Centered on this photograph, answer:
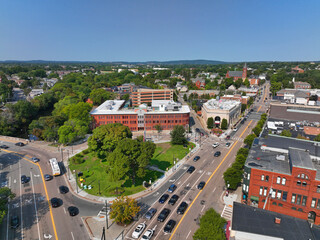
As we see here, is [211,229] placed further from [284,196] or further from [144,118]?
[144,118]

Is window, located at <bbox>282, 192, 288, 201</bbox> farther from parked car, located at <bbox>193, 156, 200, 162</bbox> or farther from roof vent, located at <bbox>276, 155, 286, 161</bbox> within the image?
parked car, located at <bbox>193, 156, 200, 162</bbox>

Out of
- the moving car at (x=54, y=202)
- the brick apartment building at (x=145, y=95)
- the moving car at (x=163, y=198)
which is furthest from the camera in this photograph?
the brick apartment building at (x=145, y=95)

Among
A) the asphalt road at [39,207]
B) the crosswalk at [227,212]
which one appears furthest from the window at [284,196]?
the asphalt road at [39,207]

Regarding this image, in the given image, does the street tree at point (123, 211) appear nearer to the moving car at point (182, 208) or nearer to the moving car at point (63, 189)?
the moving car at point (182, 208)

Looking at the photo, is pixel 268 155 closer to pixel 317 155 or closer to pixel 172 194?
pixel 317 155

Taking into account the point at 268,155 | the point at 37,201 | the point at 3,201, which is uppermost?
the point at 268,155

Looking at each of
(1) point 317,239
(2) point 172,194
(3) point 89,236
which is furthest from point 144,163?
(1) point 317,239

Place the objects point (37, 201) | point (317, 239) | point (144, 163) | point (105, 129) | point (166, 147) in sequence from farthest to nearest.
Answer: point (166, 147) → point (105, 129) → point (144, 163) → point (37, 201) → point (317, 239)
